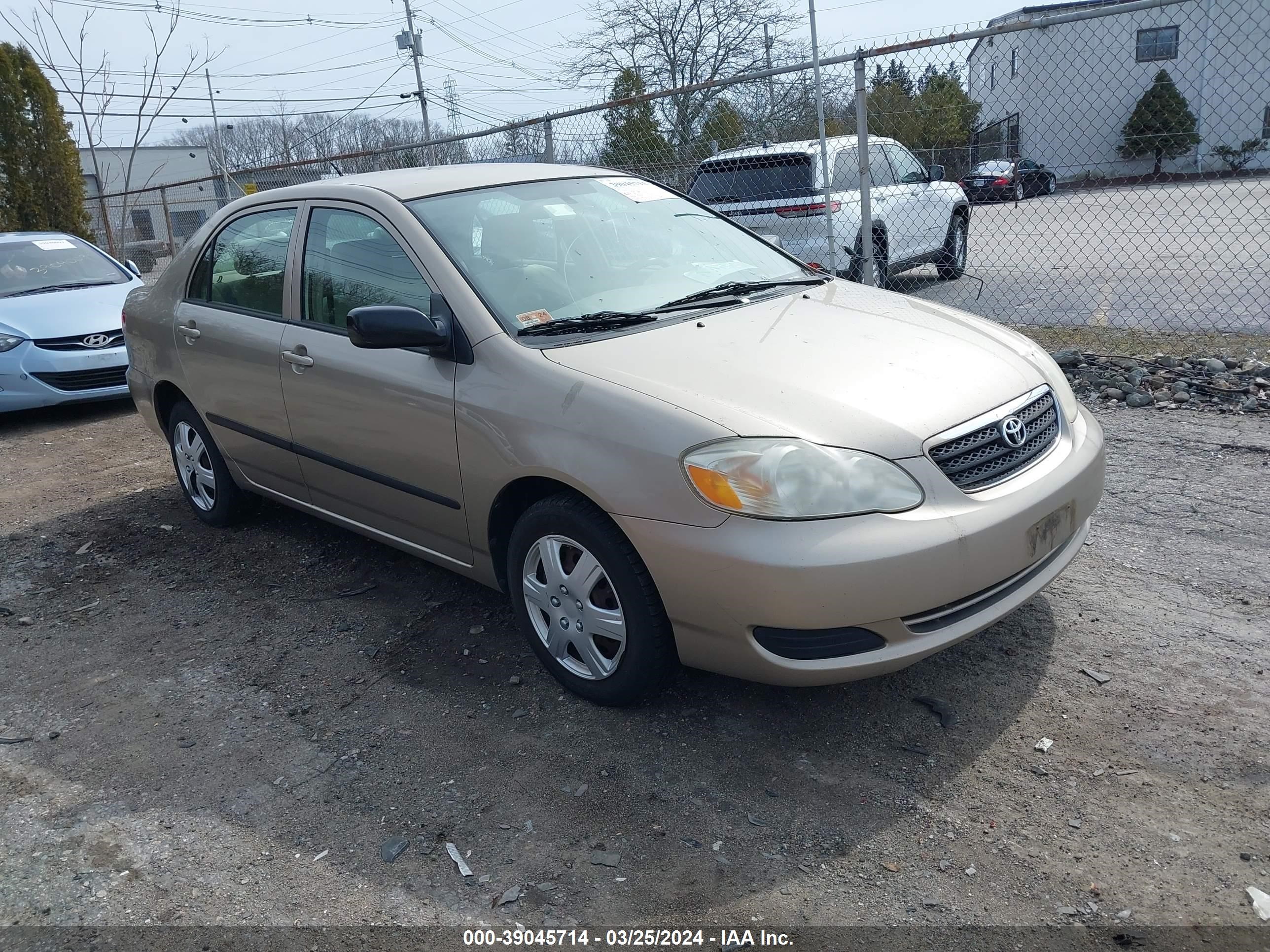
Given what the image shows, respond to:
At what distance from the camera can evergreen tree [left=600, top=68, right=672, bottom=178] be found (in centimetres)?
914

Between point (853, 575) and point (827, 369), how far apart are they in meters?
0.76

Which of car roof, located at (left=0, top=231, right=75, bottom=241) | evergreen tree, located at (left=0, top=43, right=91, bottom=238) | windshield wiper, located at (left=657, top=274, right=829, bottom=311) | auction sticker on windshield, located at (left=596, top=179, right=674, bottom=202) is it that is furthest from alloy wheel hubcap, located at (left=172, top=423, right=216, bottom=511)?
evergreen tree, located at (left=0, top=43, right=91, bottom=238)

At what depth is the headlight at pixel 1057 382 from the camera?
3500 millimetres

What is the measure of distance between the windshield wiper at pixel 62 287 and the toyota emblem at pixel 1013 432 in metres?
8.56

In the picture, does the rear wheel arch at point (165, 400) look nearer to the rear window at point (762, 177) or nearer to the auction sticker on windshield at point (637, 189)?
the auction sticker on windshield at point (637, 189)

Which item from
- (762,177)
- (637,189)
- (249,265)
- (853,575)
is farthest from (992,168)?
(853,575)

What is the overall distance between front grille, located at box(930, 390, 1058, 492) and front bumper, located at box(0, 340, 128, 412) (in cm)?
754

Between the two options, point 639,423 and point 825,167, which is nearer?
point 639,423

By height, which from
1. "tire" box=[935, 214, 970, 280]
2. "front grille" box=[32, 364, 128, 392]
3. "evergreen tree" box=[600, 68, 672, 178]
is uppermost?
"evergreen tree" box=[600, 68, 672, 178]

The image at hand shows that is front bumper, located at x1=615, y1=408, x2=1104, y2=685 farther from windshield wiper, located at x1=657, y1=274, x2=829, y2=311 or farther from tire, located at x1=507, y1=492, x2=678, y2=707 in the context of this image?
windshield wiper, located at x1=657, y1=274, x2=829, y2=311

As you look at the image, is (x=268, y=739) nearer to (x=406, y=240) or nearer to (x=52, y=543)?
(x=406, y=240)

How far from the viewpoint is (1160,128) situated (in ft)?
41.3

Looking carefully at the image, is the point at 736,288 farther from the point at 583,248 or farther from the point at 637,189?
the point at 637,189

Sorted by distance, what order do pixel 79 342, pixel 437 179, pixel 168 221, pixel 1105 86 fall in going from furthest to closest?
pixel 1105 86 < pixel 168 221 < pixel 79 342 < pixel 437 179
